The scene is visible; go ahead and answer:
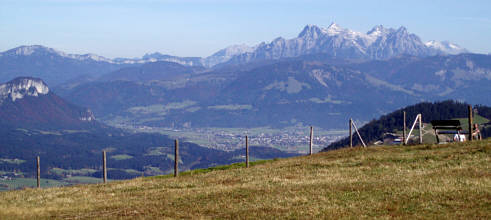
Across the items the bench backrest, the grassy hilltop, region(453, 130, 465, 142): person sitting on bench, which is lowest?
the grassy hilltop

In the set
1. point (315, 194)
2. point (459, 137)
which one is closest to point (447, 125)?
point (459, 137)

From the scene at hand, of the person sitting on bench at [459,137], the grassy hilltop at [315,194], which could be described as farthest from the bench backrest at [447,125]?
the grassy hilltop at [315,194]

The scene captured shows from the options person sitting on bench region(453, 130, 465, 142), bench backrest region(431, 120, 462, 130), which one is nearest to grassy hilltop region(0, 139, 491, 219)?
bench backrest region(431, 120, 462, 130)

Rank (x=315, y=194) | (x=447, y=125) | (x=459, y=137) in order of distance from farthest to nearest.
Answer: (x=459, y=137), (x=447, y=125), (x=315, y=194)

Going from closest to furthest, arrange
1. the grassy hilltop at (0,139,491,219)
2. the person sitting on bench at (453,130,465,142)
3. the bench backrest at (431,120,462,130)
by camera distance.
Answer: the grassy hilltop at (0,139,491,219), the bench backrest at (431,120,462,130), the person sitting on bench at (453,130,465,142)

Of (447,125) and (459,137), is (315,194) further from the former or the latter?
(459,137)

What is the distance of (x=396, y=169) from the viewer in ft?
123

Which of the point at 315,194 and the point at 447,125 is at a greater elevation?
the point at 447,125

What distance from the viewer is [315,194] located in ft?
96.2

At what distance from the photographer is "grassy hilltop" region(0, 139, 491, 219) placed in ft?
83.0

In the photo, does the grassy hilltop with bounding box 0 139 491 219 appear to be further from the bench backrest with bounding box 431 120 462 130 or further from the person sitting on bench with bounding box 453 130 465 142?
the person sitting on bench with bounding box 453 130 465 142

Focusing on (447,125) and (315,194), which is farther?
(447,125)

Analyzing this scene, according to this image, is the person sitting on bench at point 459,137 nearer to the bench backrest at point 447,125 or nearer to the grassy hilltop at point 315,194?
the bench backrest at point 447,125

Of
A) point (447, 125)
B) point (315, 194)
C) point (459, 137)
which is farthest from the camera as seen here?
point (459, 137)
